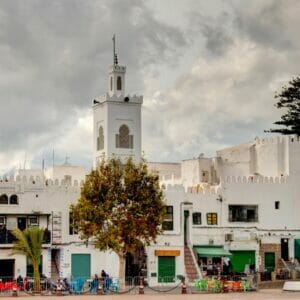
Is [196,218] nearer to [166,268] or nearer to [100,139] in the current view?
[166,268]

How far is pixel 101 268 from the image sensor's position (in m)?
55.4

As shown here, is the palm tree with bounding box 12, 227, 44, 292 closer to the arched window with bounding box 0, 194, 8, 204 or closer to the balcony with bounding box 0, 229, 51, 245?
the balcony with bounding box 0, 229, 51, 245

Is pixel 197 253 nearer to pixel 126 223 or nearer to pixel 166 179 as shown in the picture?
pixel 126 223

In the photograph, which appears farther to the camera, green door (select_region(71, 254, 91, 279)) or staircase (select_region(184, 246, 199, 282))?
staircase (select_region(184, 246, 199, 282))

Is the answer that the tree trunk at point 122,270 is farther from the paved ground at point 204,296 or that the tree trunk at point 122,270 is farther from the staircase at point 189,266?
the staircase at point 189,266

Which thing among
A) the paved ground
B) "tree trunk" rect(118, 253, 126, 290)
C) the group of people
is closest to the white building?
"tree trunk" rect(118, 253, 126, 290)

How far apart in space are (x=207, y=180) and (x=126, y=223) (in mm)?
18061

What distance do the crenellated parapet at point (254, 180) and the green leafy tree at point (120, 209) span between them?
8.47 m

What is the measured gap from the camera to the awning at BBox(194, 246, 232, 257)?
194ft

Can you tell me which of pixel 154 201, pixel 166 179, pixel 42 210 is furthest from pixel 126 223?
pixel 166 179

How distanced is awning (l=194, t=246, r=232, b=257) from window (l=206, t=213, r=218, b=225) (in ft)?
5.21

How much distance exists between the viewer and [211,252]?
5934 cm

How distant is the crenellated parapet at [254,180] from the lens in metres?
60.9

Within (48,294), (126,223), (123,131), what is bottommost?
(48,294)
